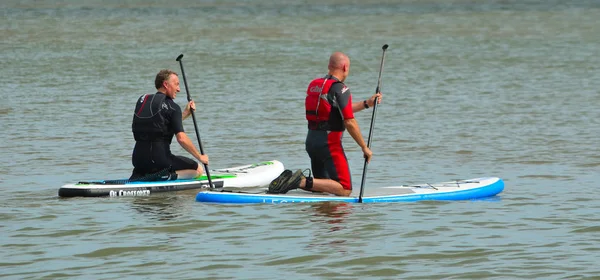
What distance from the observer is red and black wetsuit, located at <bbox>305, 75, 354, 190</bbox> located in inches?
454

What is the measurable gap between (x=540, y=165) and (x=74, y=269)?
298 inches

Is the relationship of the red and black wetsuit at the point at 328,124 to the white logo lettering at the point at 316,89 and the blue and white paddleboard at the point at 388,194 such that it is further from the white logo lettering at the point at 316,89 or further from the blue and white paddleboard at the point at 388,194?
the blue and white paddleboard at the point at 388,194

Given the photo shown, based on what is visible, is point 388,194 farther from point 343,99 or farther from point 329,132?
point 343,99

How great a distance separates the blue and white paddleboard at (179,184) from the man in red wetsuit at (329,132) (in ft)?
4.31

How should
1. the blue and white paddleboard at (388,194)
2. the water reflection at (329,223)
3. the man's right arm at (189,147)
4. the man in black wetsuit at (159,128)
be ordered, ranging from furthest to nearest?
1. the man in black wetsuit at (159,128)
2. the man's right arm at (189,147)
3. the blue and white paddleboard at (388,194)
4. the water reflection at (329,223)

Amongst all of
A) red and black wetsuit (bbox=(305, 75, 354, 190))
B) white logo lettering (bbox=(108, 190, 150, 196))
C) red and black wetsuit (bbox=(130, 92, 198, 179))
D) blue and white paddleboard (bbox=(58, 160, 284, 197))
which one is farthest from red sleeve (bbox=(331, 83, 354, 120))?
white logo lettering (bbox=(108, 190, 150, 196))

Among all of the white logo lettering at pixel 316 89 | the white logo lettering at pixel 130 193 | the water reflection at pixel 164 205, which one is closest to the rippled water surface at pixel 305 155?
the water reflection at pixel 164 205

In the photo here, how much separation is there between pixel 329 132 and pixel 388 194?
3.02 ft

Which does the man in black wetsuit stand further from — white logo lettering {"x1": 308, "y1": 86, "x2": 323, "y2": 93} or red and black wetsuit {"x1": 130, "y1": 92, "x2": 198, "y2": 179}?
white logo lettering {"x1": 308, "y1": 86, "x2": 323, "y2": 93}

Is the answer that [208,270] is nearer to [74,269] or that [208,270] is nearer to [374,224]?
[74,269]

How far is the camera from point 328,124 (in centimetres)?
1173

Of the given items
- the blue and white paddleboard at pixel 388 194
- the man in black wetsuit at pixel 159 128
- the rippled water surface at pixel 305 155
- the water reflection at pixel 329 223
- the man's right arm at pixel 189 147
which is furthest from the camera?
the man in black wetsuit at pixel 159 128

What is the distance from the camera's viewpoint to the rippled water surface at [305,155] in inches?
371

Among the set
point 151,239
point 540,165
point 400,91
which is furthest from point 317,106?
point 400,91
